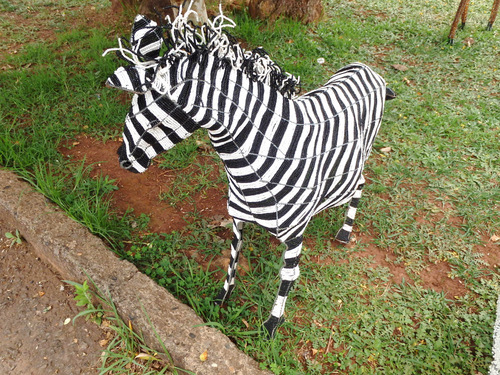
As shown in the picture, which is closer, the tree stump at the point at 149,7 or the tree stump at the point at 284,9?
the tree stump at the point at 149,7

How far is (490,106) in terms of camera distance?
4.13 metres

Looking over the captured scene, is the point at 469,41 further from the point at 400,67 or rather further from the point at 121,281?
the point at 121,281

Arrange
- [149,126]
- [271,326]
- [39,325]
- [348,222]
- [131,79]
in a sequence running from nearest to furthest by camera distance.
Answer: [131,79] < [149,126] < [271,326] < [39,325] < [348,222]

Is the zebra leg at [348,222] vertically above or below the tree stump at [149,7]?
below

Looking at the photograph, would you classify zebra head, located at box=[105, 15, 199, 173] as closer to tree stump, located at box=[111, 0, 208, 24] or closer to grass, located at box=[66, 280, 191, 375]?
grass, located at box=[66, 280, 191, 375]

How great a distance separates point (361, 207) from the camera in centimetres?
315

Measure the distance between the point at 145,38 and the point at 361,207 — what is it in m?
2.37

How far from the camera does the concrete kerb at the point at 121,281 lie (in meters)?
2.00

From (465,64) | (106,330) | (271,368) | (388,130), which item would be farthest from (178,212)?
(465,64)

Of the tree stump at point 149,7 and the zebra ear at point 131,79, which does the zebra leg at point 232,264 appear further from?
the tree stump at point 149,7

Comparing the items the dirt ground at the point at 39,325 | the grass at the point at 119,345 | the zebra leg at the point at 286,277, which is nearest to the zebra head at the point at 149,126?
the zebra leg at the point at 286,277

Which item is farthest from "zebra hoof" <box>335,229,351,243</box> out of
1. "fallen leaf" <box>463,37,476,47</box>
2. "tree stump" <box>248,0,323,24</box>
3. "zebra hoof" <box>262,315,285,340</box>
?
"fallen leaf" <box>463,37,476,47</box>

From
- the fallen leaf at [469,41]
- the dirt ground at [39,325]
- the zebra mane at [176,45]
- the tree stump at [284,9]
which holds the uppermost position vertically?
the zebra mane at [176,45]

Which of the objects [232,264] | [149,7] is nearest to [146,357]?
[232,264]
